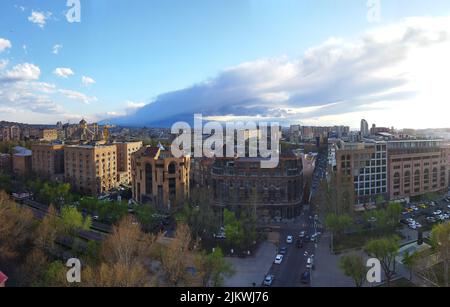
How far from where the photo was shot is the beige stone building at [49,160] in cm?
2380

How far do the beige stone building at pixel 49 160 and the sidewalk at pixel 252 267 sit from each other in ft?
55.1

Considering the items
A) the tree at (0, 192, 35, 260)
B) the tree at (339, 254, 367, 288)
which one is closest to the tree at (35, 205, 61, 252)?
the tree at (0, 192, 35, 260)

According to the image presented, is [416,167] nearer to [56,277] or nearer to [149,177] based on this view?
[149,177]

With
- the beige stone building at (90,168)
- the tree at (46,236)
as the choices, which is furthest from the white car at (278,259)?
the beige stone building at (90,168)

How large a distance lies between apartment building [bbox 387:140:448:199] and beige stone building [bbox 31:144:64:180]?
2075 cm

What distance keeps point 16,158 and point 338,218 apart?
24.5 m

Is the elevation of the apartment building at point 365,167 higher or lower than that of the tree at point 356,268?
higher

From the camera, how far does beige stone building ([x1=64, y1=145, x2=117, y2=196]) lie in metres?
21.4

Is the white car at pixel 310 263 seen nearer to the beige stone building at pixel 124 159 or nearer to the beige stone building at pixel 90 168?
the beige stone building at pixel 90 168

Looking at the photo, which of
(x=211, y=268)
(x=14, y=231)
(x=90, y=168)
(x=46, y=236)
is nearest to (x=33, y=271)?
(x=46, y=236)

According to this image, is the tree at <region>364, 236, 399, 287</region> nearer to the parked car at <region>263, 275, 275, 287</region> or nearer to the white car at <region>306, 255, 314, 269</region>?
the white car at <region>306, 255, 314, 269</region>

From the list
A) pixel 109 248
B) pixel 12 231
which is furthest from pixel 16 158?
pixel 109 248

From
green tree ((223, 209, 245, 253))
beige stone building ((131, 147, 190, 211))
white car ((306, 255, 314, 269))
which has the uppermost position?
beige stone building ((131, 147, 190, 211))

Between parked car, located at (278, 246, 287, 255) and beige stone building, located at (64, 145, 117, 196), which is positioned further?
beige stone building, located at (64, 145, 117, 196)
